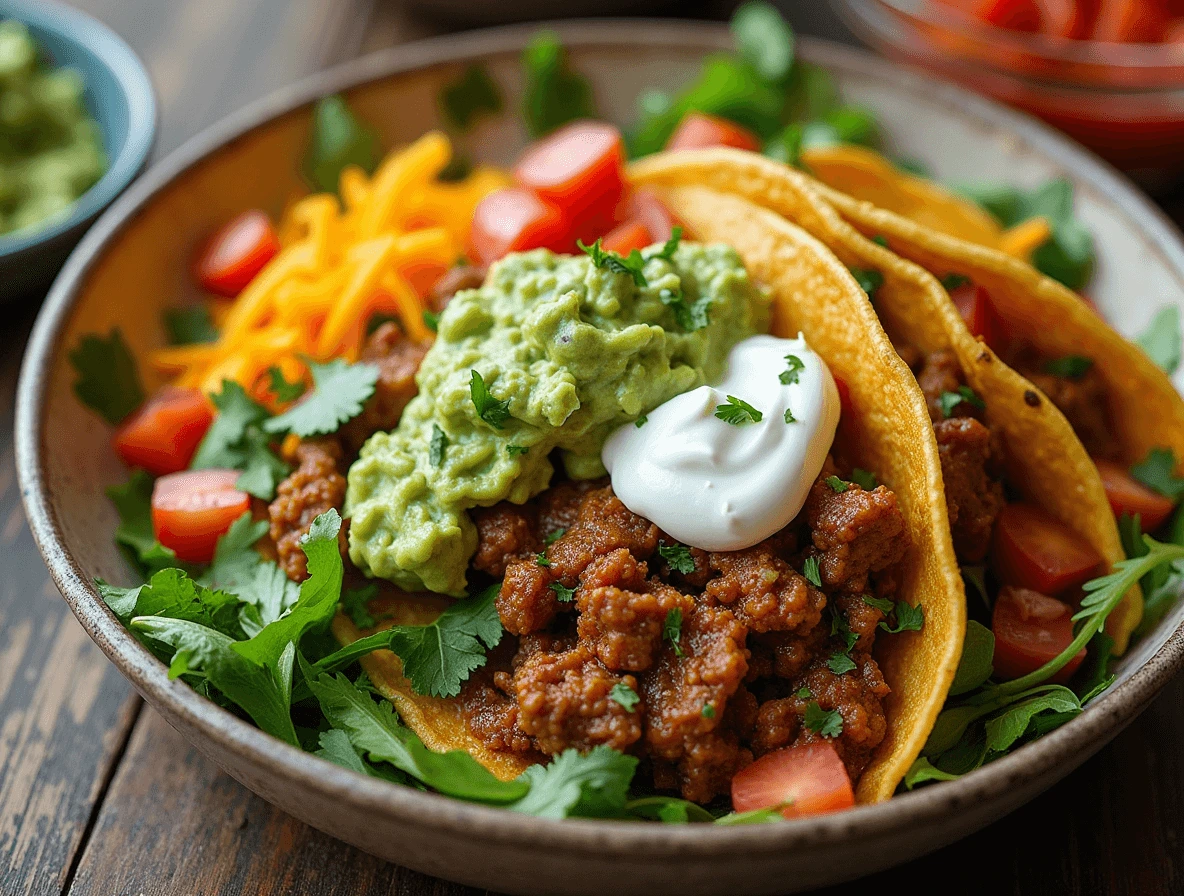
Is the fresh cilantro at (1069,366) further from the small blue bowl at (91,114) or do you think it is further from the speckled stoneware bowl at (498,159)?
the small blue bowl at (91,114)

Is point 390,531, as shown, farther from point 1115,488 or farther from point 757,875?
point 1115,488

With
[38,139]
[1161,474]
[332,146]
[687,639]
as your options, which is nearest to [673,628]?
[687,639]

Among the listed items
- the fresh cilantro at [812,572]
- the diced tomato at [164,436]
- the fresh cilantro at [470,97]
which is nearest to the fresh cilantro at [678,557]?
the fresh cilantro at [812,572]

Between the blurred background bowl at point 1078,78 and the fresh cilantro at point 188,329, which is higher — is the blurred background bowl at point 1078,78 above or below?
above

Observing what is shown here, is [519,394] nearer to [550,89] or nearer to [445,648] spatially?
[445,648]

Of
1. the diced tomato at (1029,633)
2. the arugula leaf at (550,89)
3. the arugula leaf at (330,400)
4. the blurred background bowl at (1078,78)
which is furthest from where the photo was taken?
the blurred background bowl at (1078,78)
